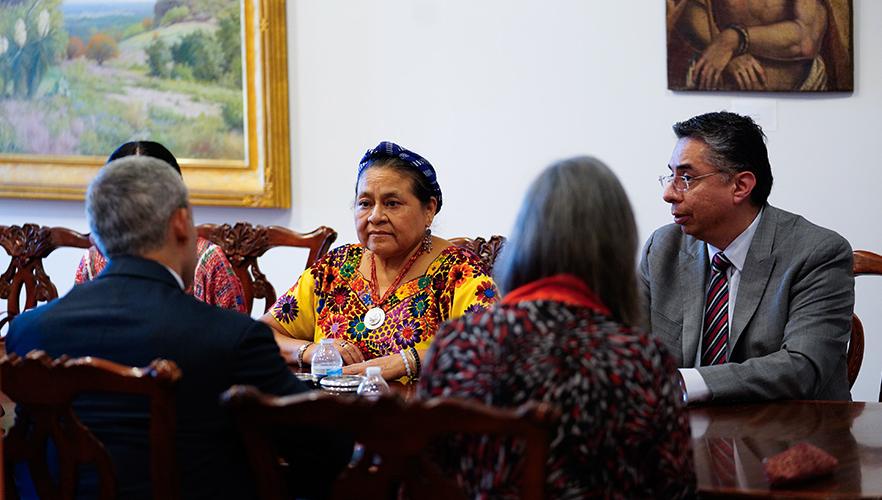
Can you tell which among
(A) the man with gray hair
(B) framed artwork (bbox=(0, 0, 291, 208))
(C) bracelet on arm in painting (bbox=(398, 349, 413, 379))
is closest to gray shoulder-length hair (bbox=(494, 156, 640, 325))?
(A) the man with gray hair

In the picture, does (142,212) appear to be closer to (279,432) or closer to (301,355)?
(279,432)

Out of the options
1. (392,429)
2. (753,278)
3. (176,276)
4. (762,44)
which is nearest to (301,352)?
(176,276)

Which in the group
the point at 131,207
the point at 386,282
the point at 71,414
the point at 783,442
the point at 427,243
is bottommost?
the point at 783,442

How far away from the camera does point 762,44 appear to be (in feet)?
13.5

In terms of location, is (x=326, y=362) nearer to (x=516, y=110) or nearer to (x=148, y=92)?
(x=516, y=110)

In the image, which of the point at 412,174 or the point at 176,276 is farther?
the point at 412,174

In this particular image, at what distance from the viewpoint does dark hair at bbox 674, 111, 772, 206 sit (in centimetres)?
292

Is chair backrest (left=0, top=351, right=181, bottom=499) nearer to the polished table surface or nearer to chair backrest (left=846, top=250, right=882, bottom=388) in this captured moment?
the polished table surface

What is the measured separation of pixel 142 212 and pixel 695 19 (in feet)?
8.94

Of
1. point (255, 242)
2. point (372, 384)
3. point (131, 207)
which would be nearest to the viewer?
point (131, 207)

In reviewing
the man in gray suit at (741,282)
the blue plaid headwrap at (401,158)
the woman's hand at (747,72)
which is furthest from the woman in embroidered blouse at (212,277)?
the woman's hand at (747,72)

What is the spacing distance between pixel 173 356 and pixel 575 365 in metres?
0.71

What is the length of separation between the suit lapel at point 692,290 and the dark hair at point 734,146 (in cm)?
20

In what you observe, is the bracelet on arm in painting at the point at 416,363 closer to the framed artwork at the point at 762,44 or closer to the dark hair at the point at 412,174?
the dark hair at the point at 412,174
